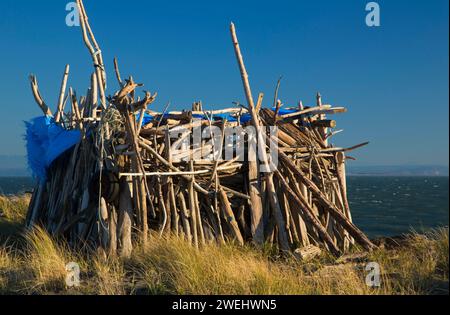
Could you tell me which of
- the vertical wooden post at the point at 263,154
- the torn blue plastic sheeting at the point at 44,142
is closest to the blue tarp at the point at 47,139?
the torn blue plastic sheeting at the point at 44,142

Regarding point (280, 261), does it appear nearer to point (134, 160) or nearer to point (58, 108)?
point (134, 160)

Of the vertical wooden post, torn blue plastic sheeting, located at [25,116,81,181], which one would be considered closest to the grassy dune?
the vertical wooden post

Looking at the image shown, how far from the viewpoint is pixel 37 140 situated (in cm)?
985

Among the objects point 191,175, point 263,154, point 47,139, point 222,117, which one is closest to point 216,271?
point 191,175

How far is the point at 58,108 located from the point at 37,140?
34.3 inches

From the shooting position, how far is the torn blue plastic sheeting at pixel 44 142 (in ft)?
29.8

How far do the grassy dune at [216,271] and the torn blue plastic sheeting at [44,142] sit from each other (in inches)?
68.0

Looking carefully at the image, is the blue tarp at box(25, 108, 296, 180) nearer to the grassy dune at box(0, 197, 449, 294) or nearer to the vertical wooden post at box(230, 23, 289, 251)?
the vertical wooden post at box(230, 23, 289, 251)

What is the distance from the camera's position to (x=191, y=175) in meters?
7.95

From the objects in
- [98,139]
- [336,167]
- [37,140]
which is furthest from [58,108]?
[336,167]

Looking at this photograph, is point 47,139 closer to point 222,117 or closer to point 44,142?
point 44,142

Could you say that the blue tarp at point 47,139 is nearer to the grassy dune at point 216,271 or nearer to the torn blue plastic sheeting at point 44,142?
the torn blue plastic sheeting at point 44,142

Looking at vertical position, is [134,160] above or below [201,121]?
below

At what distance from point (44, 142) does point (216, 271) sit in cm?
518
